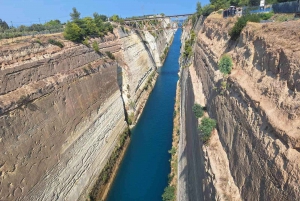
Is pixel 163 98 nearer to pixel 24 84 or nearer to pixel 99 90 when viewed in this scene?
pixel 99 90

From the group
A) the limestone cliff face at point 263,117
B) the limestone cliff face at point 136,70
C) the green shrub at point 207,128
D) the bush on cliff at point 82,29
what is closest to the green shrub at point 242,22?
the limestone cliff face at point 263,117

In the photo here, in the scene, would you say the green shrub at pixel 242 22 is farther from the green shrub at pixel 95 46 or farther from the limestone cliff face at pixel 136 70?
the limestone cliff face at pixel 136 70

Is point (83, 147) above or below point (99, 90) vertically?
below

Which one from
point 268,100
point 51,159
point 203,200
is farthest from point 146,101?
point 268,100

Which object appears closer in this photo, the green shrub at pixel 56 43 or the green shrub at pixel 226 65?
the green shrub at pixel 226 65

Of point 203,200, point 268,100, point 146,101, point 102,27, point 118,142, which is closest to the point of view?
point 268,100

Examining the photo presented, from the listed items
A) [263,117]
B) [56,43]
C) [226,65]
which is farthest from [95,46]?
[263,117]

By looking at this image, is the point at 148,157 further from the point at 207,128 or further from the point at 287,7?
the point at 287,7
